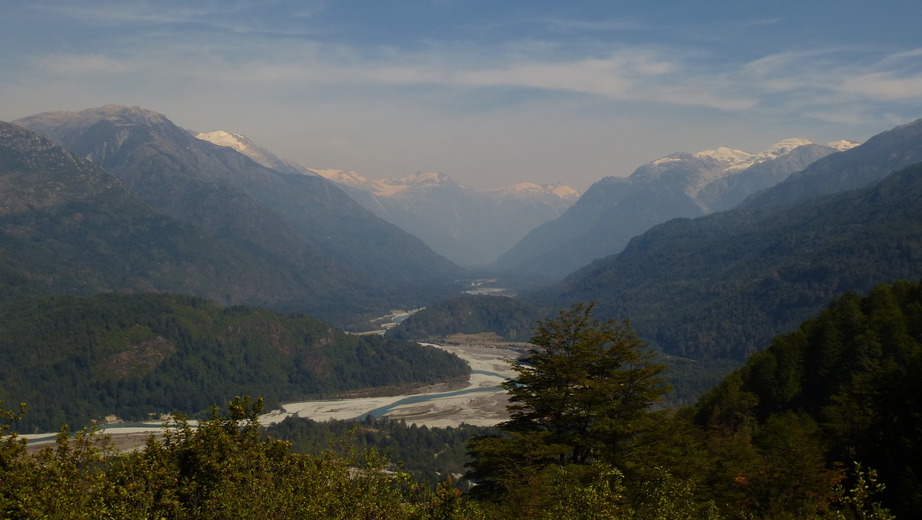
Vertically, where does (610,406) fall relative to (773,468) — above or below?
above

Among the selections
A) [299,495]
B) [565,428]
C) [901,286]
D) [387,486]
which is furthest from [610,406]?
[901,286]

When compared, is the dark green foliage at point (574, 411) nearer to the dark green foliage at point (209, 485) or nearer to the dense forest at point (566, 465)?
the dense forest at point (566, 465)

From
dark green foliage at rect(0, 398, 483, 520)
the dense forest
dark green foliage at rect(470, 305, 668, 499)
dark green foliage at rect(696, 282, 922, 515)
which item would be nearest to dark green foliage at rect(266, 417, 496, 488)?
dark green foliage at rect(696, 282, 922, 515)

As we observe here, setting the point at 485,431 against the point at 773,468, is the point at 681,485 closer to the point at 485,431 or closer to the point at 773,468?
the point at 773,468

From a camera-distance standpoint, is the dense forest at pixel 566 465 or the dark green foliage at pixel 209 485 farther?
the dense forest at pixel 566 465

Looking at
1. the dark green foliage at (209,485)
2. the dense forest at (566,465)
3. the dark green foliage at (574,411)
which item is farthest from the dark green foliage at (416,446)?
the dark green foliage at (209,485)

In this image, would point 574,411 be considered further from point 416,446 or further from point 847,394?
point 416,446
